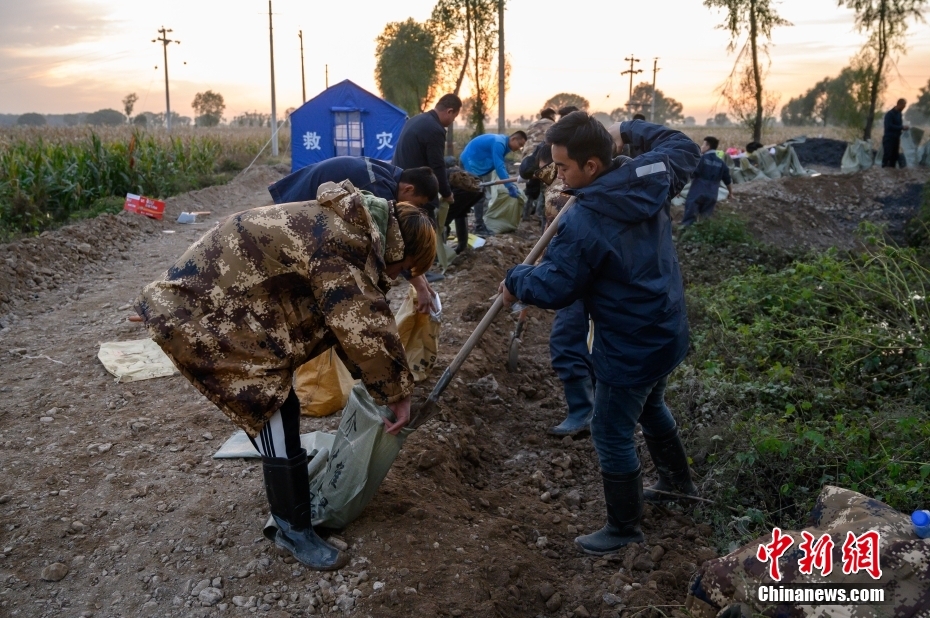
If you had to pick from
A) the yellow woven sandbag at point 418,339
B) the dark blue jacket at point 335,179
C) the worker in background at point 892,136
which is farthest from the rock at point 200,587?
the worker in background at point 892,136

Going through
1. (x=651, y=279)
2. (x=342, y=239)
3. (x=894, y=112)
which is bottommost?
(x=651, y=279)

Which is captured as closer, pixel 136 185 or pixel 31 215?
pixel 31 215

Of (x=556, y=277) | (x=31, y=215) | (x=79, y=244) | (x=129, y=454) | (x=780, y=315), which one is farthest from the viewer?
(x=31, y=215)

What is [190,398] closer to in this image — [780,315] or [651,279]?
[651,279]

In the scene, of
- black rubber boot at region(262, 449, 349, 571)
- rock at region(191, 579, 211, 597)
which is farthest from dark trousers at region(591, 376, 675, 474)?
rock at region(191, 579, 211, 597)

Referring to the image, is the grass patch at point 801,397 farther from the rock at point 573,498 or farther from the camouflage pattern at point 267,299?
the camouflage pattern at point 267,299

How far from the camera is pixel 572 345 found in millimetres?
4316

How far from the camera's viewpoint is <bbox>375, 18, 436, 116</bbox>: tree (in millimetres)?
26922

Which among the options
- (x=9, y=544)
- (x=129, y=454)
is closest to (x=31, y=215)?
(x=129, y=454)

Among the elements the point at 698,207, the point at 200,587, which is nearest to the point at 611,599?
the point at 200,587

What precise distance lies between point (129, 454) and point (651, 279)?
8.83 feet

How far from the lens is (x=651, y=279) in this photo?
2748 millimetres

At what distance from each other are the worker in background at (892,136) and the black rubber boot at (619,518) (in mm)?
17820

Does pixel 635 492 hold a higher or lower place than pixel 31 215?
lower
